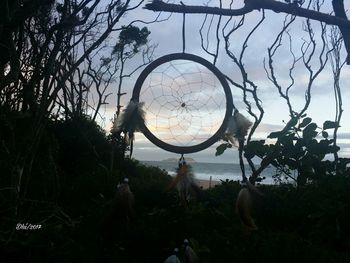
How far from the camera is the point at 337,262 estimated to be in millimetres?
4547

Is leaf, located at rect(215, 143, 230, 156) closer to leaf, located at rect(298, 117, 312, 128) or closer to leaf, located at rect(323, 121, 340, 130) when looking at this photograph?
leaf, located at rect(298, 117, 312, 128)

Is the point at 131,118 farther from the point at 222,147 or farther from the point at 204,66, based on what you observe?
the point at 222,147

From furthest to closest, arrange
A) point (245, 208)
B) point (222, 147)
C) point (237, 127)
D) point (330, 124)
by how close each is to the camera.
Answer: point (330, 124), point (222, 147), point (237, 127), point (245, 208)

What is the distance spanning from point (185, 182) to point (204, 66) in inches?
33.4

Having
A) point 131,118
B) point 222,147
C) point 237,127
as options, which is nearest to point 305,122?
point 222,147

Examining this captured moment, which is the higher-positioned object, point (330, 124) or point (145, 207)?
point (330, 124)

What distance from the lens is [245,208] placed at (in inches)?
120

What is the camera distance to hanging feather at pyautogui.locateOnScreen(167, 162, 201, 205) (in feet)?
10.5

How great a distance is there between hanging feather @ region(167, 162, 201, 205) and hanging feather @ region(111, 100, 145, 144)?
1.41 feet

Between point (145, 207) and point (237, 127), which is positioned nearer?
point (237, 127)

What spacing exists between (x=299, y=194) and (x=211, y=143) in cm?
436

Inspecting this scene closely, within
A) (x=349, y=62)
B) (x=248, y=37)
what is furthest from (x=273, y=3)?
(x=248, y=37)

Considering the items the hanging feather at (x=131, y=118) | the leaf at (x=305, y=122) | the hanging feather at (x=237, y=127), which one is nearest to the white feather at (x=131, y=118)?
the hanging feather at (x=131, y=118)

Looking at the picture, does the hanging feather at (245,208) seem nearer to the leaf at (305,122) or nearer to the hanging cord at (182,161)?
the hanging cord at (182,161)
